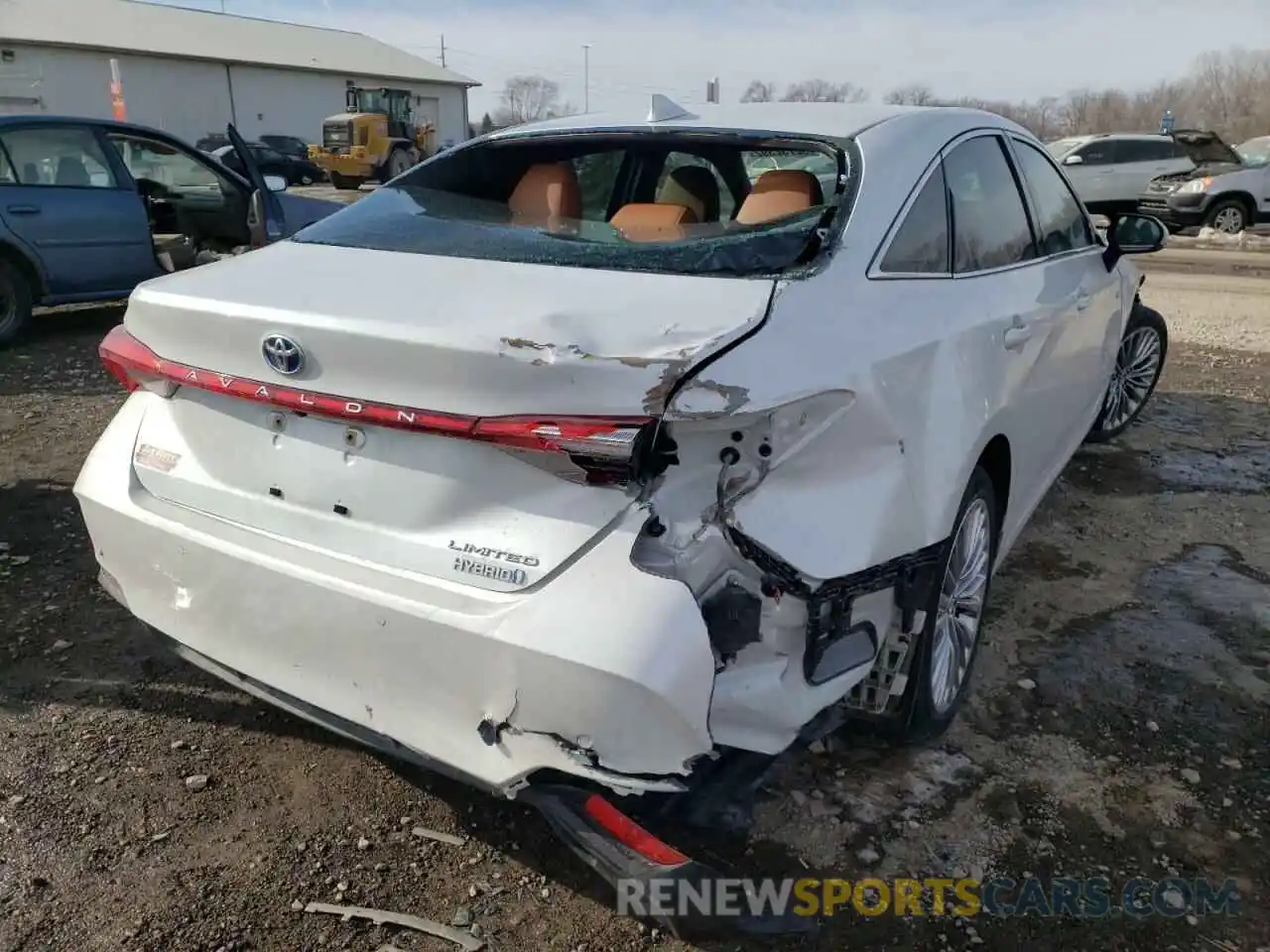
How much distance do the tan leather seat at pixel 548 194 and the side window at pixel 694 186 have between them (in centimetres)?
30

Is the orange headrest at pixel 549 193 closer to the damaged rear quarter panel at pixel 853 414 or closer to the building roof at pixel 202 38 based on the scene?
the damaged rear quarter panel at pixel 853 414

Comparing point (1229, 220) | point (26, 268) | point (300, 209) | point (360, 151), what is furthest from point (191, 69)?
point (26, 268)

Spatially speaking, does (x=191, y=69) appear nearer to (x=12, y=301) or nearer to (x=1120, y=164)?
(x=1120, y=164)

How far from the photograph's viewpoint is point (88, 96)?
127 feet

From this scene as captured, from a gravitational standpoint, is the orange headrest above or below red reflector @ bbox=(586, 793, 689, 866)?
above

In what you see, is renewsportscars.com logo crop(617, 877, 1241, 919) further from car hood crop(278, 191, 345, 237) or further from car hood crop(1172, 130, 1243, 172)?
car hood crop(1172, 130, 1243, 172)

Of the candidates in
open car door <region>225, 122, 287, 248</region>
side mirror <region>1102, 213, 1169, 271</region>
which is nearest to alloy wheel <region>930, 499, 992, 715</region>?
side mirror <region>1102, 213, 1169, 271</region>

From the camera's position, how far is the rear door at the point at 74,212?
7523mm

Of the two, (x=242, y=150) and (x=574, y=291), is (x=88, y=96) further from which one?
(x=574, y=291)

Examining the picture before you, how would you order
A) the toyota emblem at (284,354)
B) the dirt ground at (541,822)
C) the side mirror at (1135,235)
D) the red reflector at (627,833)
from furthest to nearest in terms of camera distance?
1. the side mirror at (1135,235)
2. the dirt ground at (541,822)
3. the toyota emblem at (284,354)
4. the red reflector at (627,833)

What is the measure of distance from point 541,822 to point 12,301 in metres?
6.97

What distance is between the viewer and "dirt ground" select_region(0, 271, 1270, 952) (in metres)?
2.27

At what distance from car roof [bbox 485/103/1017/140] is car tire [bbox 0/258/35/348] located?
5859 millimetres

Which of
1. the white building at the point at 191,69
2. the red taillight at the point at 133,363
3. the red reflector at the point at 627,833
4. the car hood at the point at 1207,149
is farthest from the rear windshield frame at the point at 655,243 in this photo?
the white building at the point at 191,69
